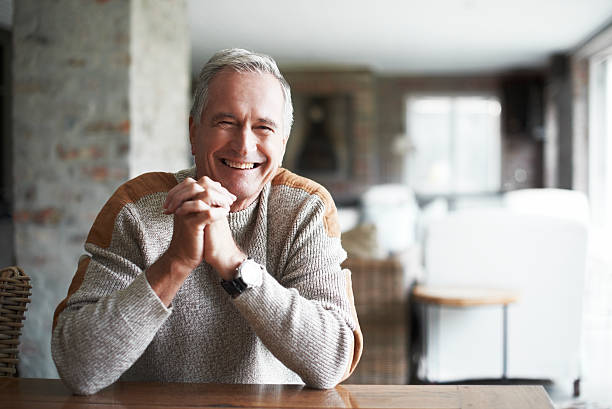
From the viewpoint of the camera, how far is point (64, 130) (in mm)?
3066

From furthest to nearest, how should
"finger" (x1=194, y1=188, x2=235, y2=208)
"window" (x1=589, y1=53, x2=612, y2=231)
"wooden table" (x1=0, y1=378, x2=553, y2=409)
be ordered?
"window" (x1=589, y1=53, x2=612, y2=231), "finger" (x1=194, y1=188, x2=235, y2=208), "wooden table" (x1=0, y1=378, x2=553, y2=409)

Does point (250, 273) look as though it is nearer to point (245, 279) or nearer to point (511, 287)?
point (245, 279)

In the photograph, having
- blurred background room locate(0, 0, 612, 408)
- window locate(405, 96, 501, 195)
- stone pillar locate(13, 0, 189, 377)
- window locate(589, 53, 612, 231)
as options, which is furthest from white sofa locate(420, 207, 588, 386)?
window locate(405, 96, 501, 195)

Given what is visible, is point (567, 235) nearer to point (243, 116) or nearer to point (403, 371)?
point (403, 371)

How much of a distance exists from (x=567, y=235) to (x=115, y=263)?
8.34ft

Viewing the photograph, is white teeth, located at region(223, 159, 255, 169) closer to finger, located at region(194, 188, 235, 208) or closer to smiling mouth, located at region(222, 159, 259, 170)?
smiling mouth, located at region(222, 159, 259, 170)

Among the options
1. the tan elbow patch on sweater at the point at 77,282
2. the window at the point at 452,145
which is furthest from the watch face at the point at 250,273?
the window at the point at 452,145

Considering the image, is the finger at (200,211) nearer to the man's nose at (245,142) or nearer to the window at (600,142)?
the man's nose at (245,142)

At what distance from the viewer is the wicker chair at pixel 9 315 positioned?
1239 millimetres

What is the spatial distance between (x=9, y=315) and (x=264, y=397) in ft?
2.00

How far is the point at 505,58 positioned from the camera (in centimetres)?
843

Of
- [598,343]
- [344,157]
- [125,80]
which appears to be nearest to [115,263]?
[125,80]

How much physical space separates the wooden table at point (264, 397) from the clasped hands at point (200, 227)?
20 centimetres

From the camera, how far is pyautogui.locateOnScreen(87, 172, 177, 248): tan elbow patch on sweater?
1227 millimetres
